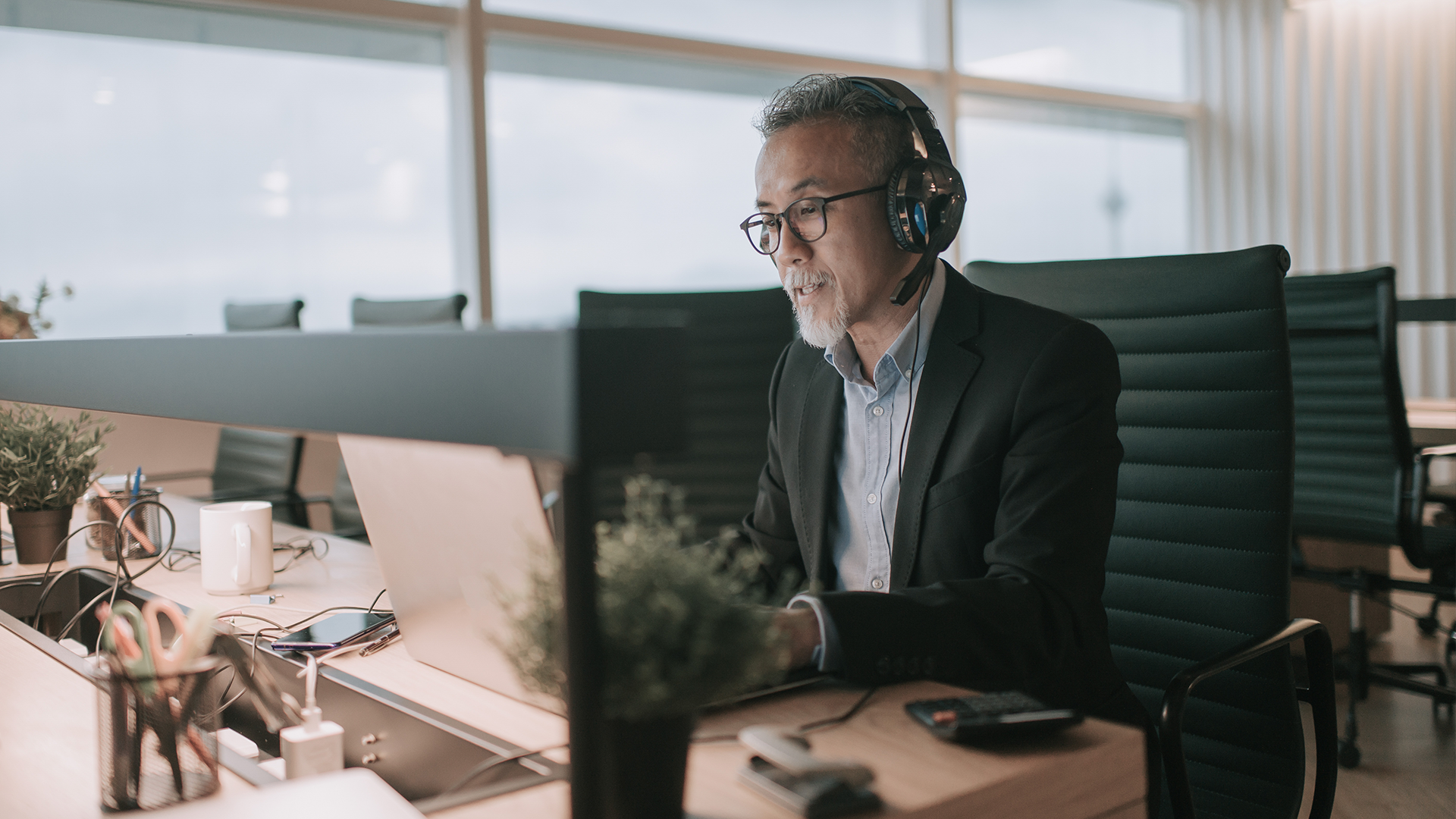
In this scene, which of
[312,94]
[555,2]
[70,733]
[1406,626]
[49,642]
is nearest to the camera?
[70,733]

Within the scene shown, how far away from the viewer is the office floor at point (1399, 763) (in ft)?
7.11

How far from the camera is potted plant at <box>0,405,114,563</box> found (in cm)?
161

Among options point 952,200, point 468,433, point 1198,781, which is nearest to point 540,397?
point 468,433

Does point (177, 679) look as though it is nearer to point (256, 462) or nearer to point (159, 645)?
point (159, 645)

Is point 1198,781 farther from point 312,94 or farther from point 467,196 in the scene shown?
point 312,94

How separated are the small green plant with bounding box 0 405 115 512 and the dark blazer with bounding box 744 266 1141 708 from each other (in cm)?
113

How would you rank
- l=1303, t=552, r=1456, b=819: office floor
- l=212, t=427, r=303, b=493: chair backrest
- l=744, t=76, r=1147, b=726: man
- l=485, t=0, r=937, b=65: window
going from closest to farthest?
l=744, t=76, r=1147, b=726: man → l=1303, t=552, r=1456, b=819: office floor → l=212, t=427, r=303, b=493: chair backrest → l=485, t=0, r=937, b=65: window

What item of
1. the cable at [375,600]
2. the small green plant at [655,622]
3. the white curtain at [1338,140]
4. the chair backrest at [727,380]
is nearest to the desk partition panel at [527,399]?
the small green plant at [655,622]

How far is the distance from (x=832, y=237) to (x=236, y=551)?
0.89 meters

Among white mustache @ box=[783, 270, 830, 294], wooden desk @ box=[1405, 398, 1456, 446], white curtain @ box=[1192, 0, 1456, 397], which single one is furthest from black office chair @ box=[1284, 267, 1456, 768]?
white curtain @ box=[1192, 0, 1456, 397]

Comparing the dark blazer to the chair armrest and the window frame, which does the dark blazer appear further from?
the window frame

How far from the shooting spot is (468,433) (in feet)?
1.64

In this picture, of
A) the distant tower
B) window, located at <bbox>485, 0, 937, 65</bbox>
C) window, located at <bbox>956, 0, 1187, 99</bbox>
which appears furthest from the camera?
the distant tower

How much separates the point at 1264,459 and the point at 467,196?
337 cm
